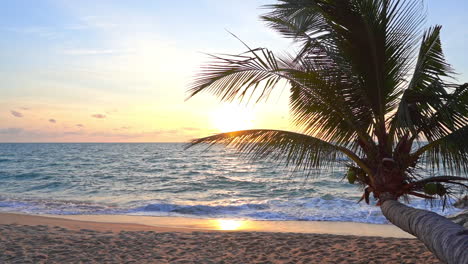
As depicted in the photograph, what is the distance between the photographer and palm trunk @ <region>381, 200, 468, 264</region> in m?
2.94

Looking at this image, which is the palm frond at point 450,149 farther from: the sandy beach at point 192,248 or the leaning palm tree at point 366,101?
the sandy beach at point 192,248

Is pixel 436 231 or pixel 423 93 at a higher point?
pixel 423 93

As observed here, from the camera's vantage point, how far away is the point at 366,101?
5660 millimetres

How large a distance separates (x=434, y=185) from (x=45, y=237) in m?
8.03

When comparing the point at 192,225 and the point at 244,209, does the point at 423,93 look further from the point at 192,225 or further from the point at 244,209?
the point at 244,209

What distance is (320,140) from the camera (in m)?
5.75

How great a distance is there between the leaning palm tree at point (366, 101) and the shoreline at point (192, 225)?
21.4 ft

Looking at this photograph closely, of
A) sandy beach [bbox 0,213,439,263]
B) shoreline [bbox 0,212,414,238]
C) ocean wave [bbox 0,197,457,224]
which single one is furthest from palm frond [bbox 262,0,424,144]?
ocean wave [bbox 0,197,457,224]

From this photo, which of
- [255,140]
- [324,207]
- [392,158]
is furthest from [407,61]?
[324,207]

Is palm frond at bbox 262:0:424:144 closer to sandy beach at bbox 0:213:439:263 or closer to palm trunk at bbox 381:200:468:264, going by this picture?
palm trunk at bbox 381:200:468:264

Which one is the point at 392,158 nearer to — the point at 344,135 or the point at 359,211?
the point at 344,135

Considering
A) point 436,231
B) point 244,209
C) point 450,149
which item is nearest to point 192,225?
point 244,209

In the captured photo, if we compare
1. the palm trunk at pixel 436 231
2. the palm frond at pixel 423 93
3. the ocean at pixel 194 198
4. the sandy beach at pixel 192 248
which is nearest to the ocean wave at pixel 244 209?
the ocean at pixel 194 198

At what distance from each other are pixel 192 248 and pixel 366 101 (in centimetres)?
496
